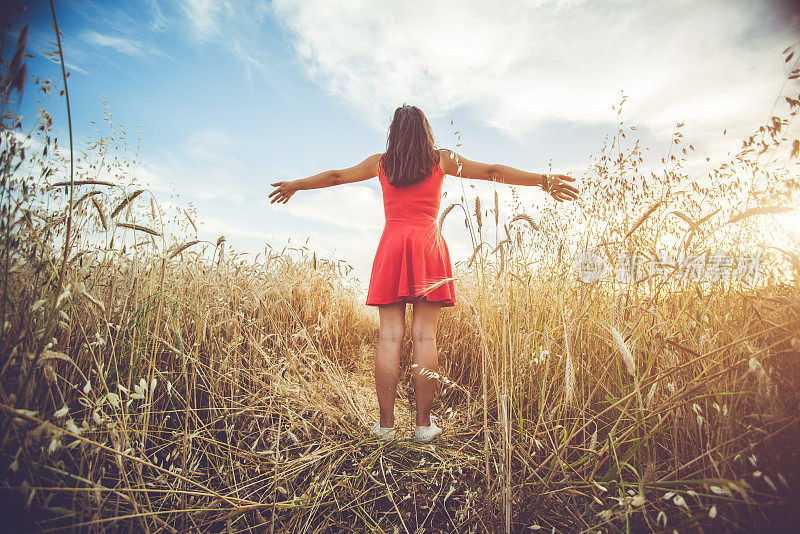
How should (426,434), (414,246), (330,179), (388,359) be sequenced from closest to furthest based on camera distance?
(426,434) < (388,359) < (414,246) < (330,179)

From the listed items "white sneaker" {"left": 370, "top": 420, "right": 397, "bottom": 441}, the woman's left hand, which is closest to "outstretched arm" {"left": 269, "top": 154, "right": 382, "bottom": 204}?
the woman's left hand

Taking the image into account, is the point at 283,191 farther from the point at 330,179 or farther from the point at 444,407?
Answer: the point at 444,407

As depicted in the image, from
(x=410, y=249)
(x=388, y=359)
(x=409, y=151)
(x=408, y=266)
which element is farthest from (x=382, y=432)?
(x=409, y=151)

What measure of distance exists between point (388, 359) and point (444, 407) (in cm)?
86

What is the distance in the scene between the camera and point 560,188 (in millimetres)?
2309

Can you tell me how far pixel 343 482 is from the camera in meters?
1.47

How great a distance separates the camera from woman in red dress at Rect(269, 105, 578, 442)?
2.15 m

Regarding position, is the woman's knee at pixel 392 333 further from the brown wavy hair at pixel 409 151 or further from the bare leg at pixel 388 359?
the brown wavy hair at pixel 409 151

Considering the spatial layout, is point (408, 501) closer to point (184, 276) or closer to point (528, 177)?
point (528, 177)

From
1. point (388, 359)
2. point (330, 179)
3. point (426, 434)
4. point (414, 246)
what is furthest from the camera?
point (330, 179)

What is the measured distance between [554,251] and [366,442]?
176cm

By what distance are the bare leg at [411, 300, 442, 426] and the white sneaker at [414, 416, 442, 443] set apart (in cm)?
4

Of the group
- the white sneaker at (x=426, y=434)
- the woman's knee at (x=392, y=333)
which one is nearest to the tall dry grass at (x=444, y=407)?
the white sneaker at (x=426, y=434)

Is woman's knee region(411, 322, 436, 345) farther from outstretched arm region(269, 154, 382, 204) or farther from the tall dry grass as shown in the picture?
outstretched arm region(269, 154, 382, 204)
